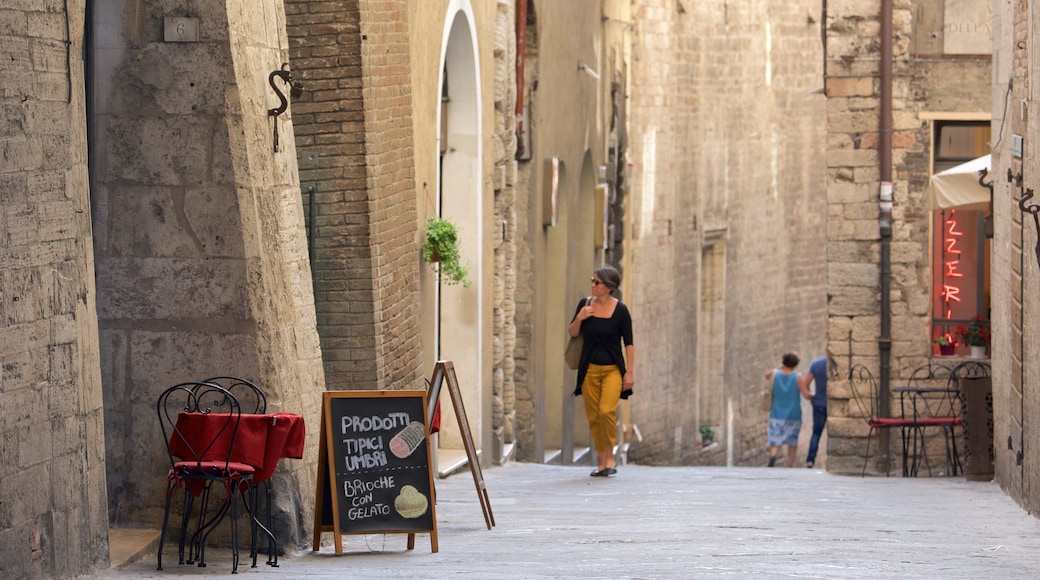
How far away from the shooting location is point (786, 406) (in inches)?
774

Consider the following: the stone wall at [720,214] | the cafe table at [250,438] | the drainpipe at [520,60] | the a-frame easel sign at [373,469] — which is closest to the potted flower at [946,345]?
the drainpipe at [520,60]

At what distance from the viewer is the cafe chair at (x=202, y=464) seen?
7.27 meters

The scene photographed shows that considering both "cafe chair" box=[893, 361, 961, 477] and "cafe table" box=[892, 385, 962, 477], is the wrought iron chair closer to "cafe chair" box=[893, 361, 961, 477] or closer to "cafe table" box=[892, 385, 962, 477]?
"cafe table" box=[892, 385, 962, 477]

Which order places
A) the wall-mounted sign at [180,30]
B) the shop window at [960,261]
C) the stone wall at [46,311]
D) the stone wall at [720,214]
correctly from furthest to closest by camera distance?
the stone wall at [720,214], the shop window at [960,261], the wall-mounted sign at [180,30], the stone wall at [46,311]

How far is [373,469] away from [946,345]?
9393mm

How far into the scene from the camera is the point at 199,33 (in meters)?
7.88

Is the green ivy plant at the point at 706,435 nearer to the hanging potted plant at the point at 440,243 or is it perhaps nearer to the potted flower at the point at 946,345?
the potted flower at the point at 946,345

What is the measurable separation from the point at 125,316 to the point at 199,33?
1.35m

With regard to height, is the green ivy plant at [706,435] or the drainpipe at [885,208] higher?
the drainpipe at [885,208]

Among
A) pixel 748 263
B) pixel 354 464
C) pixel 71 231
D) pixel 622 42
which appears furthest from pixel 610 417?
pixel 748 263

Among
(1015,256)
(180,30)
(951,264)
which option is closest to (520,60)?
(951,264)

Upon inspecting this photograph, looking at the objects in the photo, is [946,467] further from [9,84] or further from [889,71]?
[9,84]

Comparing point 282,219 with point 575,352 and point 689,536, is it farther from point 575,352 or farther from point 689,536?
point 575,352

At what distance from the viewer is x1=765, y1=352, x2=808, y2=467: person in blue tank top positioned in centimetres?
1942
